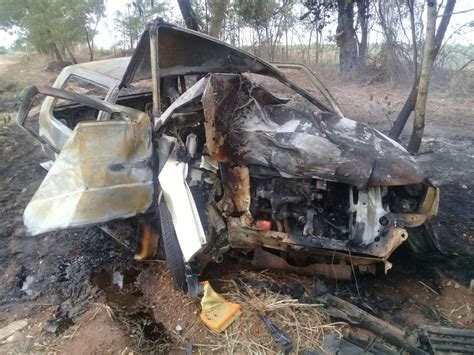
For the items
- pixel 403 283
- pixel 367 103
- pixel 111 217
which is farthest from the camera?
pixel 367 103

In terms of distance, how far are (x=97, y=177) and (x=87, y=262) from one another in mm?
1107

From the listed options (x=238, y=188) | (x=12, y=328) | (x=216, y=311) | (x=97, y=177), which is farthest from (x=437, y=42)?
(x=12, y=328)

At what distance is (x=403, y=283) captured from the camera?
3311 mm

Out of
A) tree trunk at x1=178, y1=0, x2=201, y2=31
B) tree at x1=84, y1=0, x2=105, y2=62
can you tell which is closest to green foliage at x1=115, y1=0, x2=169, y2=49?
tree at x1=84, y1=0, x2=105, y2=62

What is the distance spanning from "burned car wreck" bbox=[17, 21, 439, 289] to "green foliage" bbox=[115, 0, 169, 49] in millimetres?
14133

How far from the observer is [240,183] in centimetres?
287

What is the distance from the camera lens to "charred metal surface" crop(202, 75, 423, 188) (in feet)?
8.80

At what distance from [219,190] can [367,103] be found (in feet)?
23.9

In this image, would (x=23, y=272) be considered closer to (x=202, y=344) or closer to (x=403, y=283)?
(x=202, y=344)

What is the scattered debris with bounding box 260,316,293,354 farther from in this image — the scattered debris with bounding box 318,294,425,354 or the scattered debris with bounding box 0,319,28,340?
the scattered debris with bounding box 0,319,28,340

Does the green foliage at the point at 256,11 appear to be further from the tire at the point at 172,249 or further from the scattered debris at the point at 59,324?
the scattered debris at the point at 59,324

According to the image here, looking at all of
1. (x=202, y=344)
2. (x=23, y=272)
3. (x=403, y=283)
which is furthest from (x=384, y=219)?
(x=23, y=272)

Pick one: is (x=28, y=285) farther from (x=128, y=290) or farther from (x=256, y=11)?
(x=256, y=11)

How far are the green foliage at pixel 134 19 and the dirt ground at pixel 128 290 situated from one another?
13.3 meters
